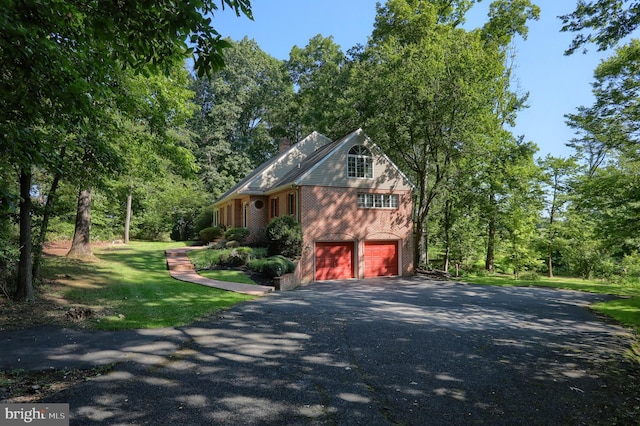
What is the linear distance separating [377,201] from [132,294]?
1328 centimetres

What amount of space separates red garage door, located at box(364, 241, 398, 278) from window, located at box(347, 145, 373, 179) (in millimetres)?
3938

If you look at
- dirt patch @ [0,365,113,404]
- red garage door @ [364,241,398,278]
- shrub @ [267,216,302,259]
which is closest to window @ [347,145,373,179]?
red garage door @ [364,241,398,278]

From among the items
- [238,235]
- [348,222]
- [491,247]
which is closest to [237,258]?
[238,235]

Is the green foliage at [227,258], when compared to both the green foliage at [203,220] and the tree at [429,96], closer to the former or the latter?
the tree at [429,96]

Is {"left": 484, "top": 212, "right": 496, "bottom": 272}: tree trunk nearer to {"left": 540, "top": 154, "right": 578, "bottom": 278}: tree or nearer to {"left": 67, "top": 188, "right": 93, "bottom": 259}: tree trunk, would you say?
{"left": 540, "top": 154, "right": 578, "bottom": 278}: tree

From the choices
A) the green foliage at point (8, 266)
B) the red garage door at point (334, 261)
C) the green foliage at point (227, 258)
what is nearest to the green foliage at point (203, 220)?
the green foliage at point (227, 258)

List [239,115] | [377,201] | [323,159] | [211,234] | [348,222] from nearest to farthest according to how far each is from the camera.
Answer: [323,159]
[348,222]
[377,201]
[211,234]
[239,115]

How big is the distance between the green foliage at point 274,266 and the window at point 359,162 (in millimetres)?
6384

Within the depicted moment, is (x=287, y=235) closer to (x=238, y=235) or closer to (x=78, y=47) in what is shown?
(x=238, y=235)

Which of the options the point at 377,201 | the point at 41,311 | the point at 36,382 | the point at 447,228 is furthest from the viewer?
the point at 447,228

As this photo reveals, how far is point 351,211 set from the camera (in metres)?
19.2

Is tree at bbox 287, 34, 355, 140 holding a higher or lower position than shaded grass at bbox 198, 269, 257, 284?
higher

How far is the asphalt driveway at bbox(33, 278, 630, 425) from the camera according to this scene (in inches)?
168

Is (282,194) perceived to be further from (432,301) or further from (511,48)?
(511,48)
